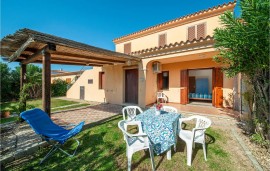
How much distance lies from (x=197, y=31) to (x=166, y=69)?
3880 mm

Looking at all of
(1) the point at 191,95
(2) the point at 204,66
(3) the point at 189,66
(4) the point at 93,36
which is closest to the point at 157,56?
(3) the point at 189,66

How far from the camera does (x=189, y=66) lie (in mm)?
9594

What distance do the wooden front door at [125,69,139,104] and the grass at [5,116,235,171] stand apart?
19.4 feet

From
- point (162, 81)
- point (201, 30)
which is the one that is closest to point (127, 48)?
point (162, 81)

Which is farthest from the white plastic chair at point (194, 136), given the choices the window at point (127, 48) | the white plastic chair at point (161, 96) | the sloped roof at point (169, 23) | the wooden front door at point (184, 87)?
the window at point (127, 48)

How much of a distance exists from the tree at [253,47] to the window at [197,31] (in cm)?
698

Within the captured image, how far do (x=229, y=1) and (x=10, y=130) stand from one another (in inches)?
580

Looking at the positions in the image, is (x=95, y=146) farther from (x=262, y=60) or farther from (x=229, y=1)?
(x=229, y=1)

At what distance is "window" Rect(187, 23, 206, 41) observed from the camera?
991 cm

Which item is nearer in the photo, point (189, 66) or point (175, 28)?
point (189, 66)

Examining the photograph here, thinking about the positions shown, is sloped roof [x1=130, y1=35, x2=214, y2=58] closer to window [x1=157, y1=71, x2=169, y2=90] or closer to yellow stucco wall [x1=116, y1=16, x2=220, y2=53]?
window [x1=157, y1=71, x2=169, y2=90]

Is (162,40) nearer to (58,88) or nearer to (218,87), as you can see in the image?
(218,87)

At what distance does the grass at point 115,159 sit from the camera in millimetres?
3020

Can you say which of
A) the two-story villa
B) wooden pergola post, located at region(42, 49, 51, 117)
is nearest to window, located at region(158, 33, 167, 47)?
the two-story villa
